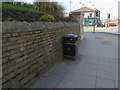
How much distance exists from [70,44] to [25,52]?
2381mm

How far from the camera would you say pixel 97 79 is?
10.8 ft

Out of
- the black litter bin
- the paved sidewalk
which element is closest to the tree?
the black litter bin

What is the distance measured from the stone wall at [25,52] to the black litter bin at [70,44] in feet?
2.88

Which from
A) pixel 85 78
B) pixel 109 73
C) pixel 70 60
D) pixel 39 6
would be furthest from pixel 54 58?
pixel 39 6

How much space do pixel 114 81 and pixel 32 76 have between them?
2.28 metres

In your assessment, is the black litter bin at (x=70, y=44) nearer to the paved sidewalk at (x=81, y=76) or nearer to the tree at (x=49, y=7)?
the paved sidewalk at (x=81, y=76)

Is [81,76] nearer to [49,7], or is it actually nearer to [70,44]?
[70,44]

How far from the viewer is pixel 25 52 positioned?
2.57m

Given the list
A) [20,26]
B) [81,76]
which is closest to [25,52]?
[20,26]

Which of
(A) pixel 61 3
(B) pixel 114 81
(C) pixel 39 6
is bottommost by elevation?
(B) pixel 114 81

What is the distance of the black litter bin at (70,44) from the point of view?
14.9ft

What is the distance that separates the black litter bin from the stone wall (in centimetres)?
88

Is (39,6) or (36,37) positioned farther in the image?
(39,6)

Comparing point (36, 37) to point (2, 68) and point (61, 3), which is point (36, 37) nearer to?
Result: point (2, 68)
